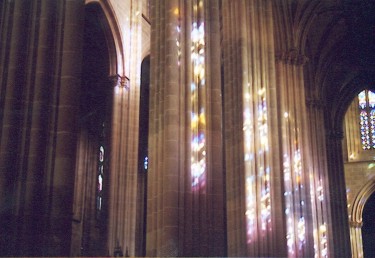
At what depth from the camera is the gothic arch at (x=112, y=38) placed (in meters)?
22.3

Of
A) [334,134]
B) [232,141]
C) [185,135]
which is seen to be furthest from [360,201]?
[185,135]

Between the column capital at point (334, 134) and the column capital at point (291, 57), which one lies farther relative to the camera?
the column capital at point (334, 134)

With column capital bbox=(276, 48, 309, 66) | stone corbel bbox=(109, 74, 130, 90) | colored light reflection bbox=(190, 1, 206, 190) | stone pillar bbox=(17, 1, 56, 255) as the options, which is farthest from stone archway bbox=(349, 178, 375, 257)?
stone pillar bbox=(17, 1, 56, 255)

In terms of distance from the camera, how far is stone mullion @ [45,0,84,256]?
10.3 m

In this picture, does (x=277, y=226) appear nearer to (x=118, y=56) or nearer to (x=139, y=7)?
(x=118, y=56)

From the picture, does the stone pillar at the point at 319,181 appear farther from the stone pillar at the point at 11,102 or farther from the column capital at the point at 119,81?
the stone pillar at the point at 11,102

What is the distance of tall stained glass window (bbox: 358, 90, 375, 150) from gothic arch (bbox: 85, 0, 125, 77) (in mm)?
23753

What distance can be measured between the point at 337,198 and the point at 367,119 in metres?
10.8

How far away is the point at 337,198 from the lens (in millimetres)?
32688

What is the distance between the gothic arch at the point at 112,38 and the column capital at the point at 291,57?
640cm

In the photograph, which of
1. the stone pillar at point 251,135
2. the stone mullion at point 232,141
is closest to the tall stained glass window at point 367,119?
the stone pillar at point 251,135

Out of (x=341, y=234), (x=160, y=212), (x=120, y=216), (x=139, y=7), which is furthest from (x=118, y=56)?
(x=341, y=234)

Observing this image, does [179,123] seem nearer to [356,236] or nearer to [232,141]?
[232,141]

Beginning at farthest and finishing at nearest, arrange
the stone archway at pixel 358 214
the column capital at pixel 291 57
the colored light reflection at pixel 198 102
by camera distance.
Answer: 1. the stone archway at pixel 358 214
2. the column capital at pixel 291 57
3. the colored light reflection at pixel 198 102
